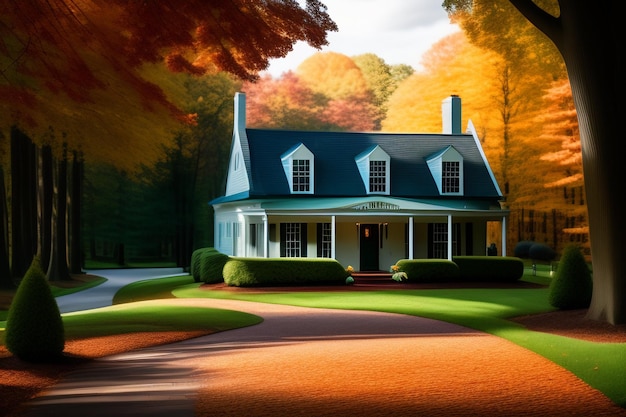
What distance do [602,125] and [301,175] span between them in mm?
18463

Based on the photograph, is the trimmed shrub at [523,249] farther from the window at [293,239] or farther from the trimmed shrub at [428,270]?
the window at [293,239]

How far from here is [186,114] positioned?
828 inches

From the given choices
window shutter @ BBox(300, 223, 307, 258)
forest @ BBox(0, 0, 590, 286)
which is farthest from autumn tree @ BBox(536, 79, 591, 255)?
window shutter @ BBox(300, 223, 307, 258)

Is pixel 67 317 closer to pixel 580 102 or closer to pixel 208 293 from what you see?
pixel 208 293

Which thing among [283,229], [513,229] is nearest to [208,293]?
[283,229]

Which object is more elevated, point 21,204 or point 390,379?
point 21,204

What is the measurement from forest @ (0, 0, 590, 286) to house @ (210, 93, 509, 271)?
15.6 feet

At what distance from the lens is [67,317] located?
61.3ft

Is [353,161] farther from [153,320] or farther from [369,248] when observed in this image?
[153,320]

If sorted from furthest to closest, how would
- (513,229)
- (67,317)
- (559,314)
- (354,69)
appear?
(354,69)
(513,229)
(67,317)
(559,314)

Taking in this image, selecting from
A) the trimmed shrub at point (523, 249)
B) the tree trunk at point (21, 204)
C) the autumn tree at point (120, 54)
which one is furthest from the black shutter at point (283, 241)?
the trimmed shrub at point (523, 249)

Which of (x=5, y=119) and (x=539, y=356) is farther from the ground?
(x=5, y=119)

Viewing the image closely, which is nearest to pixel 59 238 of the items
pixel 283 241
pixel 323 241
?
pixel 283 241

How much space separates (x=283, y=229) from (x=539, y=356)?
66.8 feet
